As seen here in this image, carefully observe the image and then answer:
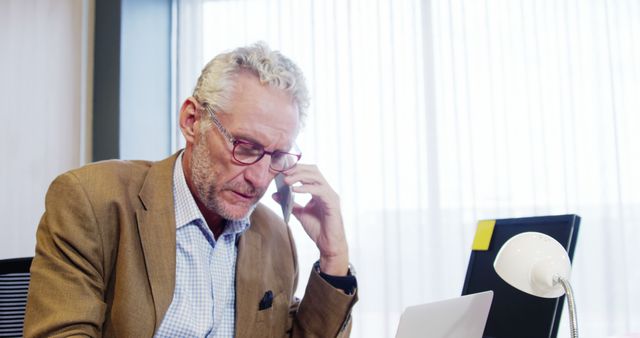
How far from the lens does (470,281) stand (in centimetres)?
149

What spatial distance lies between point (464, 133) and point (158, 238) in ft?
6.15

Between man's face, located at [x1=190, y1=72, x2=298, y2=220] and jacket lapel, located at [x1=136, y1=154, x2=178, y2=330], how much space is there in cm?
10

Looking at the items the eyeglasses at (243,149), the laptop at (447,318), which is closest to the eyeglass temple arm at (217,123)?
the eyeglasses at (243,149)

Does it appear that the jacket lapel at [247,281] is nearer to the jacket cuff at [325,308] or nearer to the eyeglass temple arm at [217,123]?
the jacket cuff at [325,308]

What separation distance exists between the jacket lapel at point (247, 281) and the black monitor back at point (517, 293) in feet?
1.80

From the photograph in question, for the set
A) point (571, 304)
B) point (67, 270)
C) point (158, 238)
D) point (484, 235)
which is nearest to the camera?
point (571, 304)

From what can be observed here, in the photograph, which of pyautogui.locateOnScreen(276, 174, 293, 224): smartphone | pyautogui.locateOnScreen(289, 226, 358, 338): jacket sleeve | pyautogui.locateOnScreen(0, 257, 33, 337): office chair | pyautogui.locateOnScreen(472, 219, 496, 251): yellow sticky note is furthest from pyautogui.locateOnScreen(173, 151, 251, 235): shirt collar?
pyautogui.locateOnScreen(472, 219, 496, 251): yellow sticky note

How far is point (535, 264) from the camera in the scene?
987 millimetres

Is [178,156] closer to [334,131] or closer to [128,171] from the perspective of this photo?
[128,171]

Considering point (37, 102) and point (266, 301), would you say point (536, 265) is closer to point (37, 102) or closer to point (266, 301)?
point (266, 301)

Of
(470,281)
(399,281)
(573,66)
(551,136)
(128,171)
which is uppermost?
(573,66)

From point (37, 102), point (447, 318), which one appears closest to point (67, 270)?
point (447, 318)

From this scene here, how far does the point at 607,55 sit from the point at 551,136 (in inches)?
16.9

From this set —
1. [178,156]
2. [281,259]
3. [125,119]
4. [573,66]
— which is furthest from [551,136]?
[125,119]
